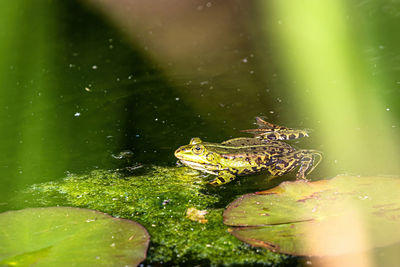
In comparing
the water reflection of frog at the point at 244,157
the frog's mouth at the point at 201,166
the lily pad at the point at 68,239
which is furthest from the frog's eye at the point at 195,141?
the lily pad at the point at 68,239

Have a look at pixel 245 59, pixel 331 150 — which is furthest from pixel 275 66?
pixel 331 150

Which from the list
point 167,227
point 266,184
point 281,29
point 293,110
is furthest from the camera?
point 281,29

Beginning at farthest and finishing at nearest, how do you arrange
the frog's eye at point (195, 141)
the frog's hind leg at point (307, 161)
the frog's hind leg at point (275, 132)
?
the frog's hind leg at point (275, 132), the frog's eye at point (195, 141), the frog's hind leg at point (307, 161)

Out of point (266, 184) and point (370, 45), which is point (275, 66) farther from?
point (266, 184)

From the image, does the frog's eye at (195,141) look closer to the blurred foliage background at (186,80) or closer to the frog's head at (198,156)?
the frog's head at (198,156)

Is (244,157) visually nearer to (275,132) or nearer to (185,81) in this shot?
(275,132)

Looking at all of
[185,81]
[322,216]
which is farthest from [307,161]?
[185,81]

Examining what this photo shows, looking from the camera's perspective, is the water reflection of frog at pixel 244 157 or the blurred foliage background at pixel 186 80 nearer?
the water reflection of frog at pixel 244 157
